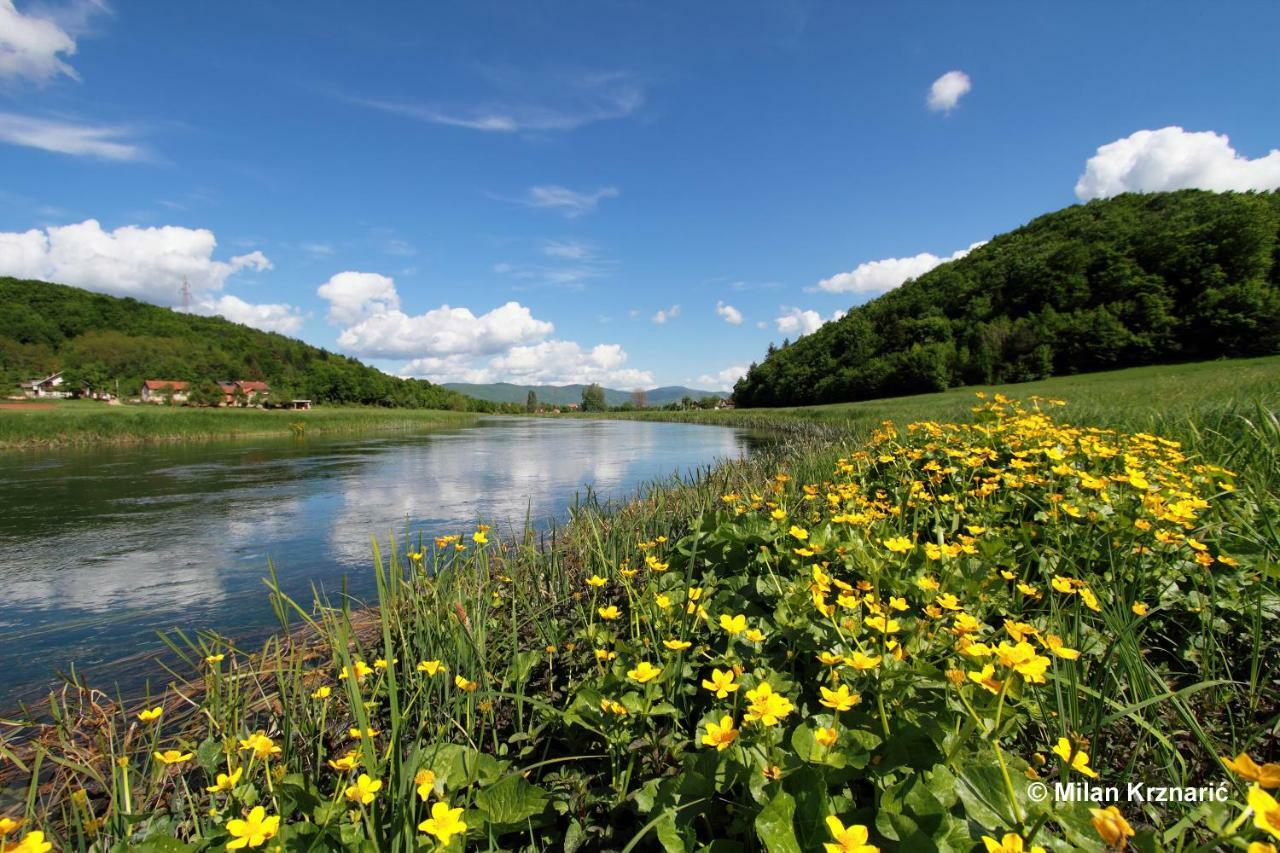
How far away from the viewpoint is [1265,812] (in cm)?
69

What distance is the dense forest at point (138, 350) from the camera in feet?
178

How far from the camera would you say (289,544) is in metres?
6.85

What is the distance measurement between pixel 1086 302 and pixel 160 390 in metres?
93.4

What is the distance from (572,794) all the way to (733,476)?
5.39m

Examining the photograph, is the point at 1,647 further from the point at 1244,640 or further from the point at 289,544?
the point at 1244,640

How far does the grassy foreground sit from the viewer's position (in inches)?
44.3

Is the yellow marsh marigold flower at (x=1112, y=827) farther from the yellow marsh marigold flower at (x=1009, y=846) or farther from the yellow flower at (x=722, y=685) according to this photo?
the yellow flower at (x=722, y=685)

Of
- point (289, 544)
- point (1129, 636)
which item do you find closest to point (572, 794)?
point (1129, 636)

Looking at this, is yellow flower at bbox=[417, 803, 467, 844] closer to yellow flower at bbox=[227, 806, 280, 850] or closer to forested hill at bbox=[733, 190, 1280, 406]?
yellow flower at bbox=[227, 806, 280, 850]

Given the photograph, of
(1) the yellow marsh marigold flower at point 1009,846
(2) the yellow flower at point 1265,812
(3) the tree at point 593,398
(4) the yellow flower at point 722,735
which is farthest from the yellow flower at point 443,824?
(3) the tree at point 593,398

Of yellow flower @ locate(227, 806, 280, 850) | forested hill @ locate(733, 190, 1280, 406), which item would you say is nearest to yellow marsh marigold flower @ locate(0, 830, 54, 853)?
yellow flower @ locate(227, 806, 280, 850)

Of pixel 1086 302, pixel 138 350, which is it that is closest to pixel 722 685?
pixel 1086 302

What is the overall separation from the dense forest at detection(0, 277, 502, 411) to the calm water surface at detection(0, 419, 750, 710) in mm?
52412

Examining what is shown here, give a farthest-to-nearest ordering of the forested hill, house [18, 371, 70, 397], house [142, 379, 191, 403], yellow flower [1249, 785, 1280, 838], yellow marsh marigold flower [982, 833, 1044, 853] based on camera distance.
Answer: house [142, 379, 191, 403], house [18, 371, 70, 397], the forested hill, yellow marsh marigold flower [982, 833, 1044, 853], yellow flower [1249, 785, 1280, 838]
